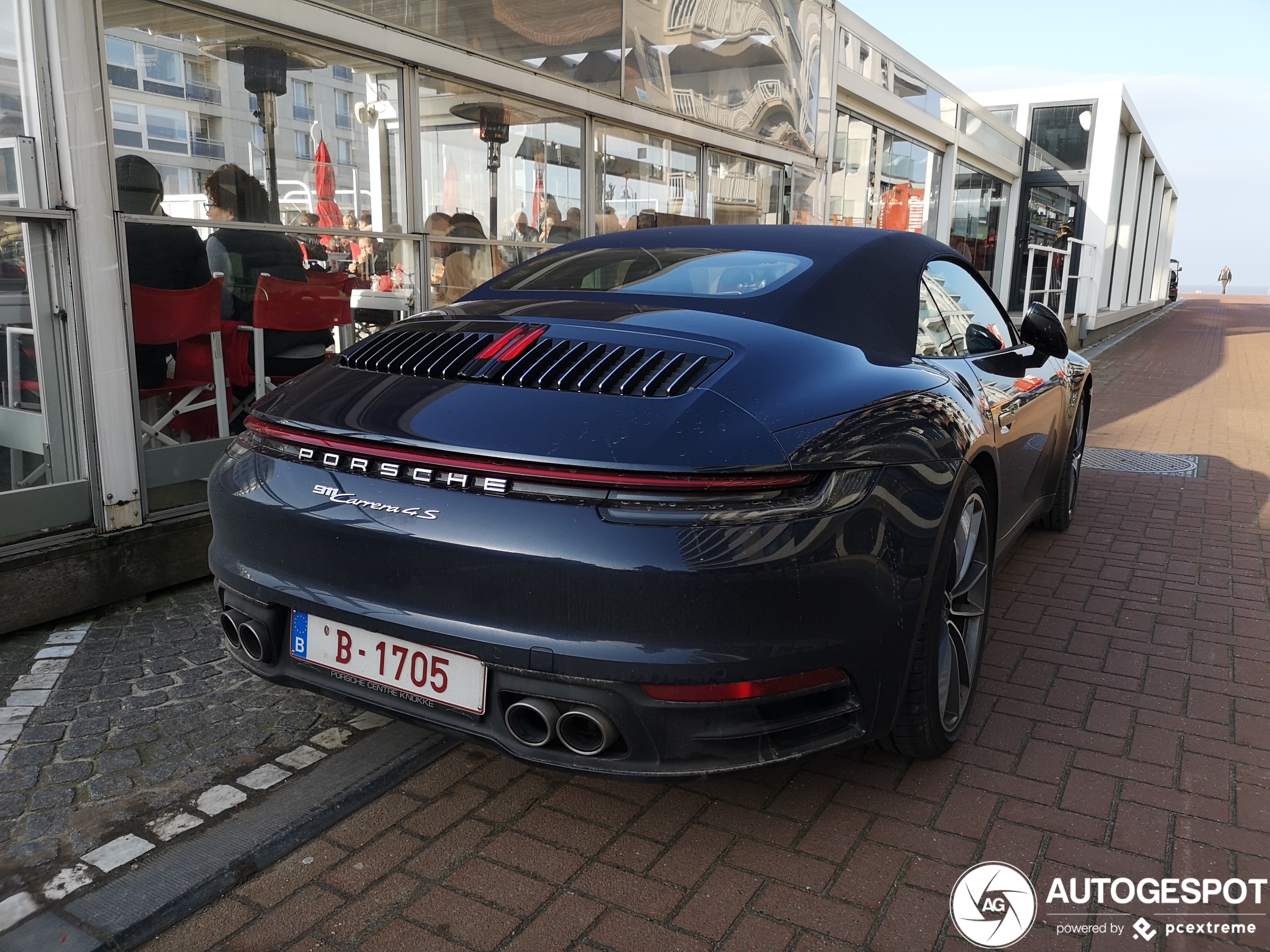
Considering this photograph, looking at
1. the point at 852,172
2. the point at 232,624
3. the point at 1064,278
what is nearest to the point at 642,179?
the point at 852,172

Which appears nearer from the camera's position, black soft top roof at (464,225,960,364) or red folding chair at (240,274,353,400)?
black soft top roof at (464,225,960,364)

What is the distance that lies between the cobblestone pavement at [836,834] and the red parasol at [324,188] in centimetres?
333

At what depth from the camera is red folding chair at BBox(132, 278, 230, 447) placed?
4086mm

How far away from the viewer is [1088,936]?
2033 millimetres

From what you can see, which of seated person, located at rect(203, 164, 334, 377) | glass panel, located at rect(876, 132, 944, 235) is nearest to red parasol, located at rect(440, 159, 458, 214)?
seated person, located at rect(203, 164, 334, 377)

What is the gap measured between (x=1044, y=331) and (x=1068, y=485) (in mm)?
1642

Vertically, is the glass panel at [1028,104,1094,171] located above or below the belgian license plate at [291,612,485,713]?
above

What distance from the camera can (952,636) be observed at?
2.73 m

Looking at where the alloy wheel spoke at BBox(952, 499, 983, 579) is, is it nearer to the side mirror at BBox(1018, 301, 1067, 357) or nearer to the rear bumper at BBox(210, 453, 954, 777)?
the rear bumper at BBox(210, 453, 954, 777)

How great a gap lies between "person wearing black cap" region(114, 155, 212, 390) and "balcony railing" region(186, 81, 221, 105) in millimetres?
472

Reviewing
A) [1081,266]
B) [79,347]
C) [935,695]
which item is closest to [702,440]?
[935,695]

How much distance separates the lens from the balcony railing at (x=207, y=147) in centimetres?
441

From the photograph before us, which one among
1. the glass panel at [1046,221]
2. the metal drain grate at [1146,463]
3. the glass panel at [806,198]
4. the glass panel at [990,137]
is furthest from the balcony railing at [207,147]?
the glass panel at [1046,221]

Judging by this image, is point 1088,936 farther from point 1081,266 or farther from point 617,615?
point 1081,266
